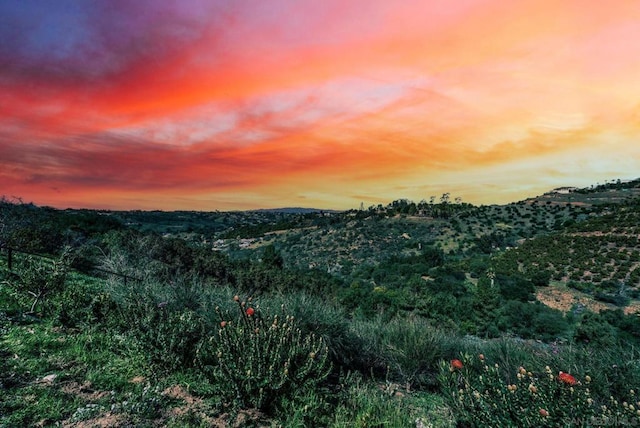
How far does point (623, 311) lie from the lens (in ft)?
98.4

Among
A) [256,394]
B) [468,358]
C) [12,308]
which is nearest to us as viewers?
[256,394]

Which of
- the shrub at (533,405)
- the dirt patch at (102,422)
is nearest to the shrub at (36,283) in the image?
the dirt patch at (102,422)

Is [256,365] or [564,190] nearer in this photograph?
[256,365]

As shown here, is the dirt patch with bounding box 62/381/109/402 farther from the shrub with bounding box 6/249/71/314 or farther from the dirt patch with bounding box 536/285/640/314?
the dirt patch with bounding box 536/285/640/314

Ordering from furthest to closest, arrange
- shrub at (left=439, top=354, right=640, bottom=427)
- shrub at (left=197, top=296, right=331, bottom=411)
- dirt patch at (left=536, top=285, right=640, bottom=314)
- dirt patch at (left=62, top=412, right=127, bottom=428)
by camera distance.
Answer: dirt patch at (left=536, top=285, right=640, bottom=314), shrub at (left=197, top=296, right=331, bottom=411), dirt patch at (left=62, top=412, right=127, bottom=428), shrub at (left=439, top=354, right=640, bottom=427)

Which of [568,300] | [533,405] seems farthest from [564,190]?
[533,405]

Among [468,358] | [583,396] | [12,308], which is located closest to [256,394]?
[468,358]

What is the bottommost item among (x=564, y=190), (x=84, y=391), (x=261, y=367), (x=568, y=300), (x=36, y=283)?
(x=568, y=300)

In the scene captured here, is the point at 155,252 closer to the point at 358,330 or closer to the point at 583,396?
the point at 358,330

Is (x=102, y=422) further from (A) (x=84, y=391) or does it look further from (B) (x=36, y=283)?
(B) (x=36, y=283)

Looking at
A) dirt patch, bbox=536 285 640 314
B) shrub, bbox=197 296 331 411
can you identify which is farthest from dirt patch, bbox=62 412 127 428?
dirt patch, bbox=536 285 640 314

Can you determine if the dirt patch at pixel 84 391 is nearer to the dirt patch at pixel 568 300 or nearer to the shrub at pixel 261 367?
the shrub at pixel 261 367

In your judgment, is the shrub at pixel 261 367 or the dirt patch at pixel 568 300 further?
the dirt patch at pixel 568 300

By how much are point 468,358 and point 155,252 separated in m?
28.2
